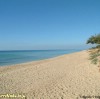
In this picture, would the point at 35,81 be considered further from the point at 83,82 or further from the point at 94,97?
the point at 94,97

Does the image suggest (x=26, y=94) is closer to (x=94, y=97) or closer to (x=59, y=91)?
(x=59, y=91)

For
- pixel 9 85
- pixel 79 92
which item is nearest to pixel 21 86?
pixel 9 85

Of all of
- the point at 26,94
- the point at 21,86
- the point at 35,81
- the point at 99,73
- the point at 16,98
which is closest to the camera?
the point at 16,98

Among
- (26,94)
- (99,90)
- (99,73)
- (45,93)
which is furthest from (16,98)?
(99,73)

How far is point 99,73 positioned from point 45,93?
511 cm

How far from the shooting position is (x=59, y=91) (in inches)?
291

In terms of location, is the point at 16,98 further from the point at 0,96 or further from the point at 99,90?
the point at 99,90

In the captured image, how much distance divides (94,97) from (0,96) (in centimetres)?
417

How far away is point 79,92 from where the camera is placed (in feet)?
23.8

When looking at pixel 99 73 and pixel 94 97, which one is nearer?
pixel 94 97

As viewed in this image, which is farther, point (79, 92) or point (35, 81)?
point (35, 81)

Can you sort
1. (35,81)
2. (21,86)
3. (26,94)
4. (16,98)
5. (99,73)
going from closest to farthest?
(16,98)
(26,94)
(21,86)
(35,81)
(99,73)

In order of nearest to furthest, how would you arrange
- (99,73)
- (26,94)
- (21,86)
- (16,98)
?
(16,98) < (26,94) < (21,86) < (99,73)

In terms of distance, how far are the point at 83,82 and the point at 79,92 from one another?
A: 166cm
